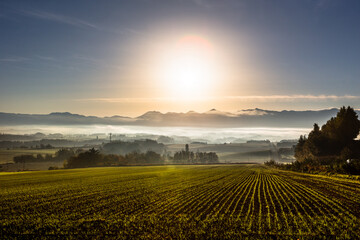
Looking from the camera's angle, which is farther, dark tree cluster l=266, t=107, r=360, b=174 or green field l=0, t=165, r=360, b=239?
dark tree cluster l=266, t=107, r=360, b=174

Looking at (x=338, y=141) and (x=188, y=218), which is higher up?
(x=338, y=141)

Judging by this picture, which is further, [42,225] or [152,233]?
[42,225]

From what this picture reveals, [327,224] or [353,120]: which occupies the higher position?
[353,120]

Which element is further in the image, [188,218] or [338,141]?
[338,141]

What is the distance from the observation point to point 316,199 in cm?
2844

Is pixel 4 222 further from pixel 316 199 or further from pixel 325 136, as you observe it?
pixel 325 136

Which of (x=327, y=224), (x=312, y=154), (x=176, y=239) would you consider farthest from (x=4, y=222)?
(x=312, y=154)

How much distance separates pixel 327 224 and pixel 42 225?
18041 millimetres

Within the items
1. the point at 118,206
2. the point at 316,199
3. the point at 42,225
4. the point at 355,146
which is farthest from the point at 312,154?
the point at 42,225

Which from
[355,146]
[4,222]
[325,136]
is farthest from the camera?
[325,136]

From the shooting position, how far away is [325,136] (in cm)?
11838

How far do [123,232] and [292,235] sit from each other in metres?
9.45

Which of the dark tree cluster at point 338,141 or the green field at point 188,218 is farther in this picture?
the dark tree cluster at point 338,141

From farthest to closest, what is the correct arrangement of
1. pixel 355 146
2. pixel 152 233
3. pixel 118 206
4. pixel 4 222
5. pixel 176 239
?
1. pixel 355 146
2. pixel 118 206
3. pixel 4 222
4. pixel 152 233
5. pixel 176 239
